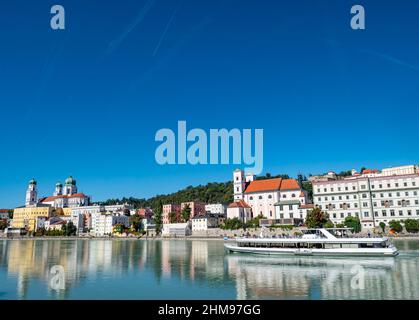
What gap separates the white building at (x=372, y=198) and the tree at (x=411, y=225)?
10.6 feet

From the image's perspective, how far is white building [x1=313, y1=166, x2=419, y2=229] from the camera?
6881cm

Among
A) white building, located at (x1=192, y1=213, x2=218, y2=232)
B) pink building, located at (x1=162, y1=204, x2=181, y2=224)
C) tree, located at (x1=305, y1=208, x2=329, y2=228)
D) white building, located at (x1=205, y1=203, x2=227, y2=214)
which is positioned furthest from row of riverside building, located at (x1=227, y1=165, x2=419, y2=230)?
pink building, located at (x1=162, y1=204, x2=181, y2=224)

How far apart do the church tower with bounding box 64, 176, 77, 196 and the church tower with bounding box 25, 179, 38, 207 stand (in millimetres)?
12723

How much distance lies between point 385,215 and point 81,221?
107376 mm

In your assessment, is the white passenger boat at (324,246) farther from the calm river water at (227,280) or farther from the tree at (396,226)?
the tree at (396,226)

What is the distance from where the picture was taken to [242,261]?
37750 millimetres

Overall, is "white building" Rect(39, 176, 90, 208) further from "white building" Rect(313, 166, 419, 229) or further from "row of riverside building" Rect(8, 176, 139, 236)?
"white building" Rect(313, 166, 419, 229)

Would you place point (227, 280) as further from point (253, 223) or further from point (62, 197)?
point (62, 197)

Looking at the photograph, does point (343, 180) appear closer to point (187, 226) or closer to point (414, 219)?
point (414, 219)

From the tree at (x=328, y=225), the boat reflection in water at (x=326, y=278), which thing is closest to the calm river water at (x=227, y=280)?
the boat reflection in water at (x=326, y=278)

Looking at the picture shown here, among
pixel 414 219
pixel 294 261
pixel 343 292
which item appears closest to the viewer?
pixel 343 292

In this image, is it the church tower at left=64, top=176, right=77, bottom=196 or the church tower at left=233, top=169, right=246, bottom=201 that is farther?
the church tower at left=64, top=176, right=77, bottom=196

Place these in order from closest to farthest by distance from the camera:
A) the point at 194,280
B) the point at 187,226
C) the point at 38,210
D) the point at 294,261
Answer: the point at 194,280 → the point at 294,261 → the point at 187,226 → the point at 38,210
